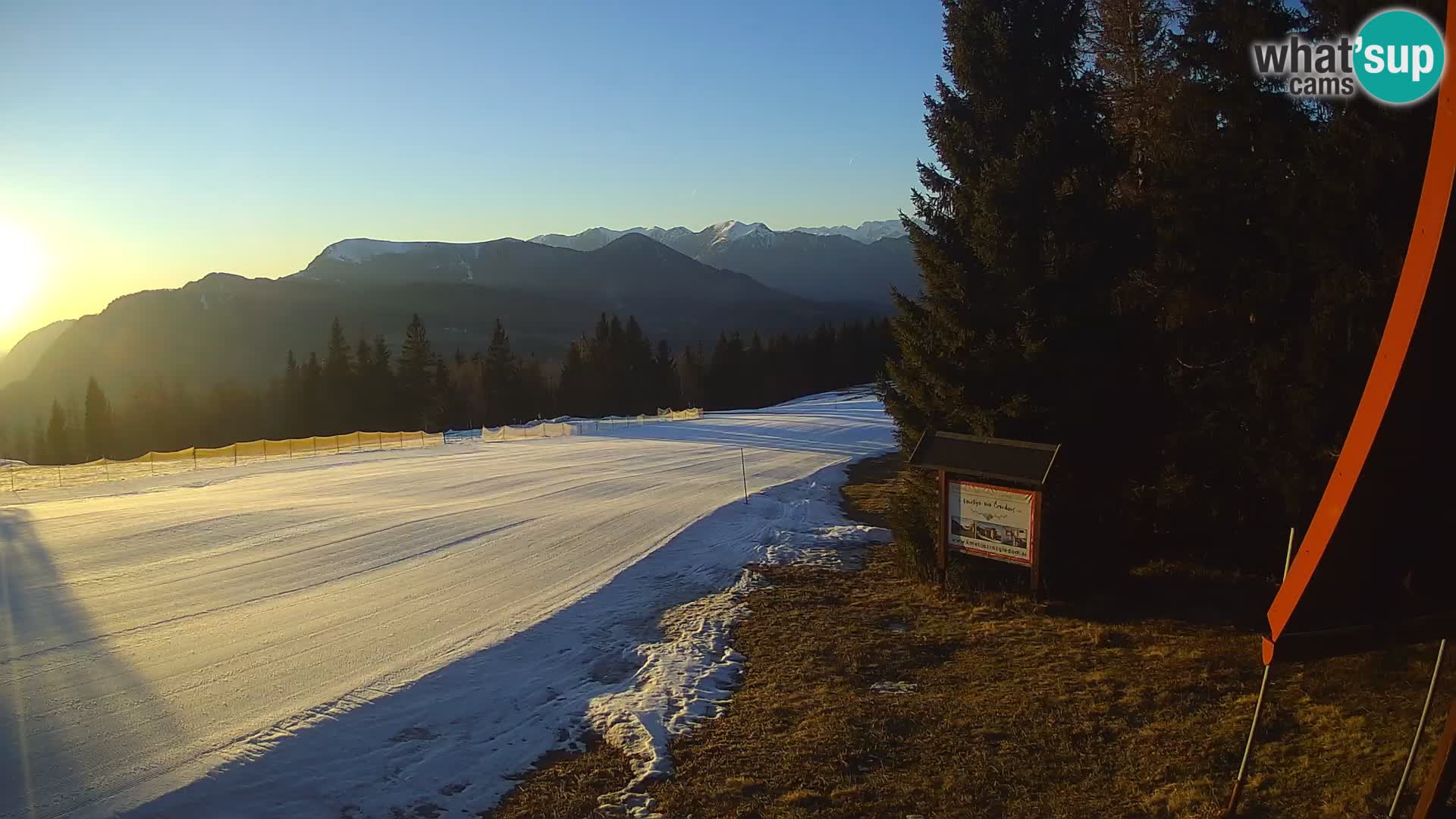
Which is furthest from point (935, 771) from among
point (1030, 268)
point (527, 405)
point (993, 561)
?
point (527, 405)

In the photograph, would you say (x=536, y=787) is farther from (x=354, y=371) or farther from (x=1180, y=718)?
(x=354, y=371)

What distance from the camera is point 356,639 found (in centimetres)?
1066

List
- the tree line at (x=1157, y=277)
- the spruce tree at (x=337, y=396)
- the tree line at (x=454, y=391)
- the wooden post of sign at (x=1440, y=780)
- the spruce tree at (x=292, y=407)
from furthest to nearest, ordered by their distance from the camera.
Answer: the spruce tree at (x=292, y=407), the tree line at (x=454, y=391), the spruce tree at (x=337, y=396), the tree line at (x=1157, y=277), the wooden post of sign at (x=1440, y=780)

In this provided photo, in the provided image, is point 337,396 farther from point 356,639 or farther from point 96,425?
point 356,639

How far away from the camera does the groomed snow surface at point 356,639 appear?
23.0 feet

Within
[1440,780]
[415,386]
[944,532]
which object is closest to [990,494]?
[944,532]

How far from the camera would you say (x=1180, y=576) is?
1219cm

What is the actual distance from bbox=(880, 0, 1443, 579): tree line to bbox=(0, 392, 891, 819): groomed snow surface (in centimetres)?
528

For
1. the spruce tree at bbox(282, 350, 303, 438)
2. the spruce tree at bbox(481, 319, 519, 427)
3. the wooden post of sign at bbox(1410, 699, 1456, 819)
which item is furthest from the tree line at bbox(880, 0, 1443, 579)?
the spruce tree at bbox(282, 350, 303, 438)

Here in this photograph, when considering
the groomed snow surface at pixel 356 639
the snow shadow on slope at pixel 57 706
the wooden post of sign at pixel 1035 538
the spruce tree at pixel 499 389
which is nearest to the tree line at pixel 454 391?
the spruce tree at pixel 499 389

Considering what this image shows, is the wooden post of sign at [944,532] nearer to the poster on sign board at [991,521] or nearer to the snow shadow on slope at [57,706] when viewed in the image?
Result: the poster on sign board at [991,521]

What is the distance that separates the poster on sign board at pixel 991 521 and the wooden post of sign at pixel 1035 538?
0.02 metres

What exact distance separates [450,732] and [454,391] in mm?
80368

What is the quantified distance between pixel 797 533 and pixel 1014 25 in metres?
10.8
